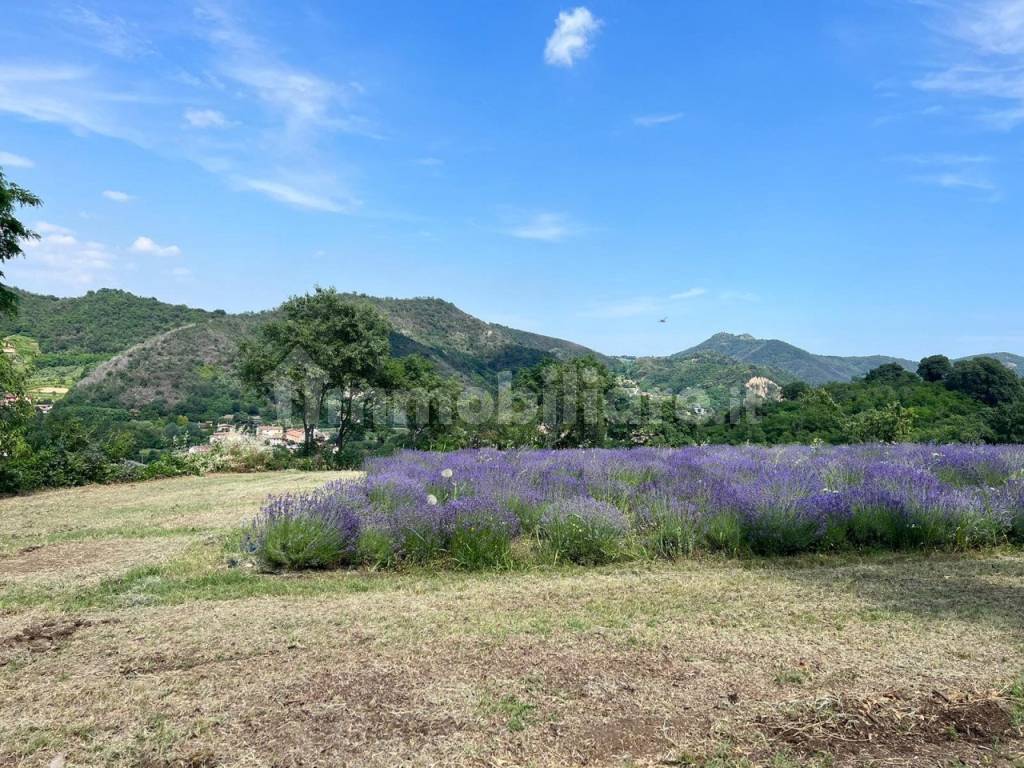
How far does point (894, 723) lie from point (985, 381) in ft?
79.1

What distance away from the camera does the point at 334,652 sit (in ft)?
10.5

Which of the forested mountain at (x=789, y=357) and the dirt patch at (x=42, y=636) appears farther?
the forested mountain at (x=789, y=357)

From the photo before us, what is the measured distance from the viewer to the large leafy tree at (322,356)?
17.8 meters

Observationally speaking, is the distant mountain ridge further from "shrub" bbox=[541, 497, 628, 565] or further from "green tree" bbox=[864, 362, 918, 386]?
"shrub" bbox=[541, 497, 628, 565]

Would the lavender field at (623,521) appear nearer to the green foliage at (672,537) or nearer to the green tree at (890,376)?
the green foliage at (672,537)

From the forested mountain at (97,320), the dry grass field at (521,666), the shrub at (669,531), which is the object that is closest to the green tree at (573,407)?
the shrub at (669,531)

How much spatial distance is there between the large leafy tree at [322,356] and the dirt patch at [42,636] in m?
14.1

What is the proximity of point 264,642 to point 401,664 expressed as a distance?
2.76 feet

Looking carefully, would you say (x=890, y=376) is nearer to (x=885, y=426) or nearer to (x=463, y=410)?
(x=885, y=426)

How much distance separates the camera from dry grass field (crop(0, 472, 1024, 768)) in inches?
92.4

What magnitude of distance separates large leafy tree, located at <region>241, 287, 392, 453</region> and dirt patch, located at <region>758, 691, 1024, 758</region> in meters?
16.2

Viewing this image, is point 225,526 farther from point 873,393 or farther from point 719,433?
point 873,393

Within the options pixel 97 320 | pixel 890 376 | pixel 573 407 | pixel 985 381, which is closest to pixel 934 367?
pixel 890 376

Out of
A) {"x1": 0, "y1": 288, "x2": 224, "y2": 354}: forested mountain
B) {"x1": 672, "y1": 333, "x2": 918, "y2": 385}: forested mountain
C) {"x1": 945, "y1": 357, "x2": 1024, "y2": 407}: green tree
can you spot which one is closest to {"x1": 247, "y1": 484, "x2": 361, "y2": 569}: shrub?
{"x1": 945, "y1": 357, "x2": 1024, "y2": 407}: green tree
